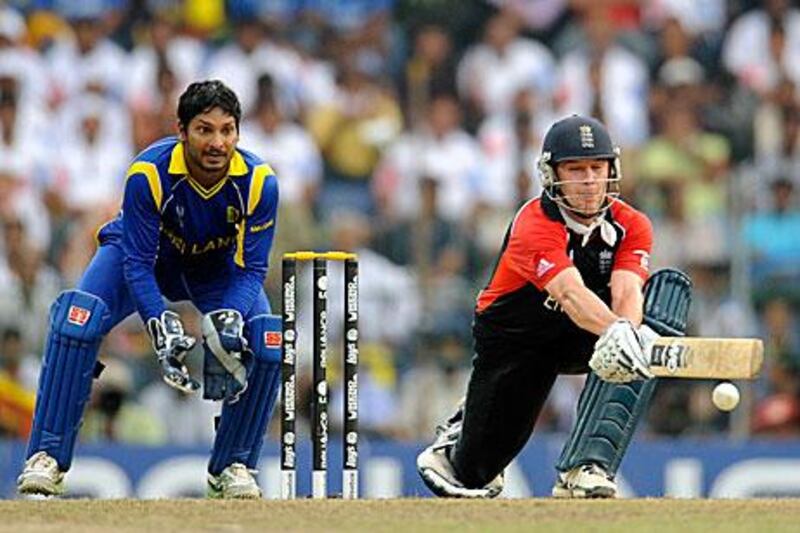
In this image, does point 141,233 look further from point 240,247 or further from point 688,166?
point 688,166

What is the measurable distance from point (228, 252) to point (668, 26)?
22.2ft

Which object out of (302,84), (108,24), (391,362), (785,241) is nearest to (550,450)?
(391,362)

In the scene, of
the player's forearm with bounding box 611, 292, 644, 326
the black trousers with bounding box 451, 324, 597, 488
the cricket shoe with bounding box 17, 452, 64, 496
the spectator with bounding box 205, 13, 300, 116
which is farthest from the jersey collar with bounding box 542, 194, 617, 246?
the spectator with bounding box 205, 13, 300, 116

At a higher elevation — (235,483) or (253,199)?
(253,199)

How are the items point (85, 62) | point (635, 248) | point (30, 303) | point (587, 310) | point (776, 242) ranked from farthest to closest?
point (85, 62), point (776, 242), point (30, 303), point (635, 248), point (587, 310)

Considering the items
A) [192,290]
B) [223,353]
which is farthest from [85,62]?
[223,353]

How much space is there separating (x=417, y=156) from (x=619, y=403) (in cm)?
562

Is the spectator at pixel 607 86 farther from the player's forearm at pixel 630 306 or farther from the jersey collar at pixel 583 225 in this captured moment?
the player's forearm at pixel 630 306

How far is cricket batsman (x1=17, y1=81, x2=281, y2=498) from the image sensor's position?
7.84m

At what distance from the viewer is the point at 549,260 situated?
25.3 ft

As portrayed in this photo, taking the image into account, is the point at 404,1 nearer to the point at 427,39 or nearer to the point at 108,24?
the point at 427,39

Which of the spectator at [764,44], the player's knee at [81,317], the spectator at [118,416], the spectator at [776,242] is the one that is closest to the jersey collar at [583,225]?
the player's knee at [81,317]

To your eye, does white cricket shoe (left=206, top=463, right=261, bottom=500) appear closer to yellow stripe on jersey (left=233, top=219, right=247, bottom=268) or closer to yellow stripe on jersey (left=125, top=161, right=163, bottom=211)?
yellow stripe on jersey (left=233, top=219, right=247, bottom=268)

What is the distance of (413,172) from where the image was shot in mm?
13344
